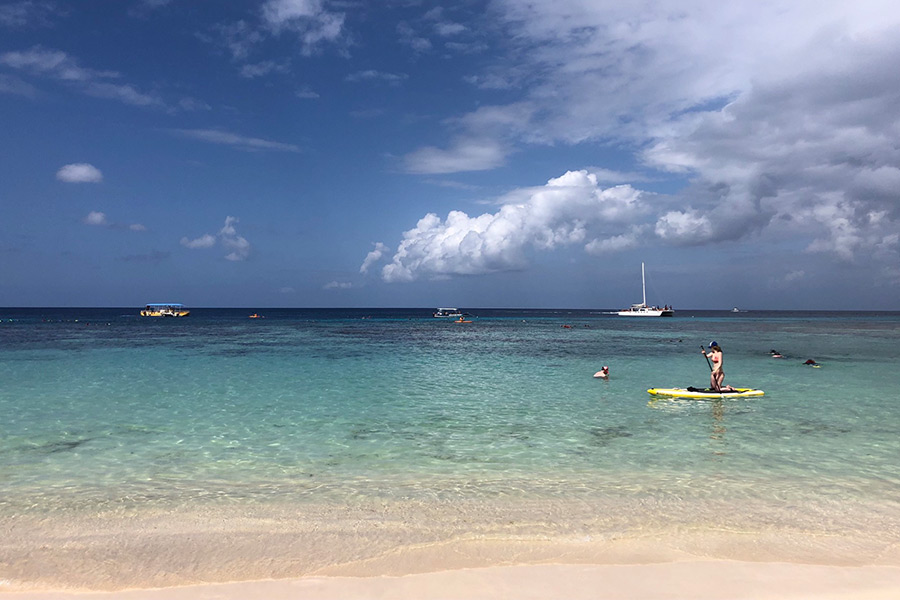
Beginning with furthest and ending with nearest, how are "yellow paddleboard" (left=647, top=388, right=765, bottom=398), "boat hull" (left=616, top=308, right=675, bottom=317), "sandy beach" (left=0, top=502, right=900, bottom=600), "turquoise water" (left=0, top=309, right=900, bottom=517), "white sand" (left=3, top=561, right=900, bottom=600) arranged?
"boat hull" (left=616, top=308, right=675, bottom=317) → "yellow paddleboard" (left=647, top=388, right=765, bottom=398) → "turquoise water" (left=0, top=309, right=900, bottom=517) → "sandy beach" (left=0, top=502, right=900, bottom=600) → "white sand" (left=3, top=561, right=900, bottom=600)

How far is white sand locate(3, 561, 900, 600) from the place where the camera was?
6.26 m

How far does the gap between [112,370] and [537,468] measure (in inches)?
1052

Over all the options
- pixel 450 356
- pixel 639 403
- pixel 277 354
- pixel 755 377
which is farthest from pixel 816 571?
pixel 277 354

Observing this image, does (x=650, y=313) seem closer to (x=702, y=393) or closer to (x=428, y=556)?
(x=702, y=393)

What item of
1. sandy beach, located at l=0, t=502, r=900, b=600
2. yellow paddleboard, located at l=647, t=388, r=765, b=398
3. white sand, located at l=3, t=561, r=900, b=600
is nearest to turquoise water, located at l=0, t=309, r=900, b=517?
yellow paddleboard, located at l=647, t=388, r=765, b=398

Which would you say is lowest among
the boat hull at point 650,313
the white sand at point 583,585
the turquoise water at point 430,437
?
the turquoise water at point 430,437

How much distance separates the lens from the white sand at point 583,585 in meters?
6.26

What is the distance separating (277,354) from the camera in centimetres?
3969

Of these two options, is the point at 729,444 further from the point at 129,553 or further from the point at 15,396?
the point at 15,396

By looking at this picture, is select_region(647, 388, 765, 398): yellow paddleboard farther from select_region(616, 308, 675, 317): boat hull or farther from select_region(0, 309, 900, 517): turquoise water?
select_region(616, 308, 675, 317): boat hull

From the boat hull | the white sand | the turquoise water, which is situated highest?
the boat hull

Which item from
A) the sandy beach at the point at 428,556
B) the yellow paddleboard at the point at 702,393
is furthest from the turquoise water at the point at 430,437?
the sandy beach at the point at 428,556

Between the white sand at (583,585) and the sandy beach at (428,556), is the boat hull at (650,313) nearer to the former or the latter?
the sandy beach at (428,556)

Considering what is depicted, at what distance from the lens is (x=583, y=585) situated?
6.50m
